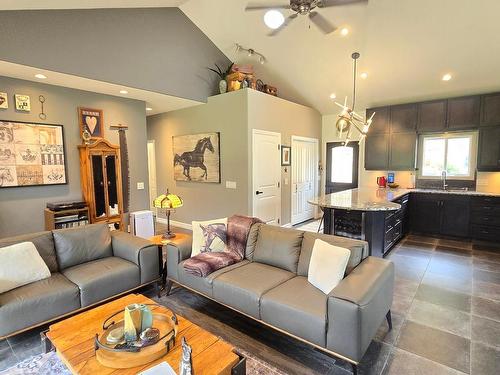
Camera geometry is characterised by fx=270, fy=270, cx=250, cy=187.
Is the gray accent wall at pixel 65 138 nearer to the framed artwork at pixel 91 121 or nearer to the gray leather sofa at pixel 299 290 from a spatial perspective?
the framed artwork at pixel 91 121

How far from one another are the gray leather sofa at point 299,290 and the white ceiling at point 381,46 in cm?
348

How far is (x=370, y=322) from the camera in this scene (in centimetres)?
192

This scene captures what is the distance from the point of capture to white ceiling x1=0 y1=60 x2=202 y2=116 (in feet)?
11.5

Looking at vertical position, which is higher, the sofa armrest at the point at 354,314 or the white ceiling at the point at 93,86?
the white ceiling at the point at 93,86

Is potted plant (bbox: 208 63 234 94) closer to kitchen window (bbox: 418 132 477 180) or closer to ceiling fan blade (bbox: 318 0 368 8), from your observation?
ceiling fan blade (bbox: 318 0 368 8)

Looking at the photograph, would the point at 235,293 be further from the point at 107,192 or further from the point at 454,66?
the point at 454,66

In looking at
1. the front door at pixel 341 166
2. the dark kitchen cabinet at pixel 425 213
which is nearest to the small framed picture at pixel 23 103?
the front door at pixel 341 166

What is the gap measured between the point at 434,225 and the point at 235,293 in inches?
184

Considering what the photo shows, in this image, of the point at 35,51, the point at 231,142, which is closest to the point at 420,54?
the point at 231,142

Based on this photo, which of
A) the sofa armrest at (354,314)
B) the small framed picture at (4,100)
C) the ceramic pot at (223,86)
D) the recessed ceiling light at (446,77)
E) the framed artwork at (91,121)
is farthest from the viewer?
the ceramic pot at (223,86)

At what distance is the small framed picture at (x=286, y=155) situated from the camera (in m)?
5.98

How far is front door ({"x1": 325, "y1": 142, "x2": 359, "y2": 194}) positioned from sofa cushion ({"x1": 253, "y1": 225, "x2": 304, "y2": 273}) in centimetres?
465

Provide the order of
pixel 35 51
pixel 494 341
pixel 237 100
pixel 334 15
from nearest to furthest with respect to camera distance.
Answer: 1. pixel 494 341
2. pixel 35 51
3. pixel 334 15
4. pixel 237 100

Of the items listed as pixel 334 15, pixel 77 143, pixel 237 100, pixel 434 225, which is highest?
pixel 334 15
